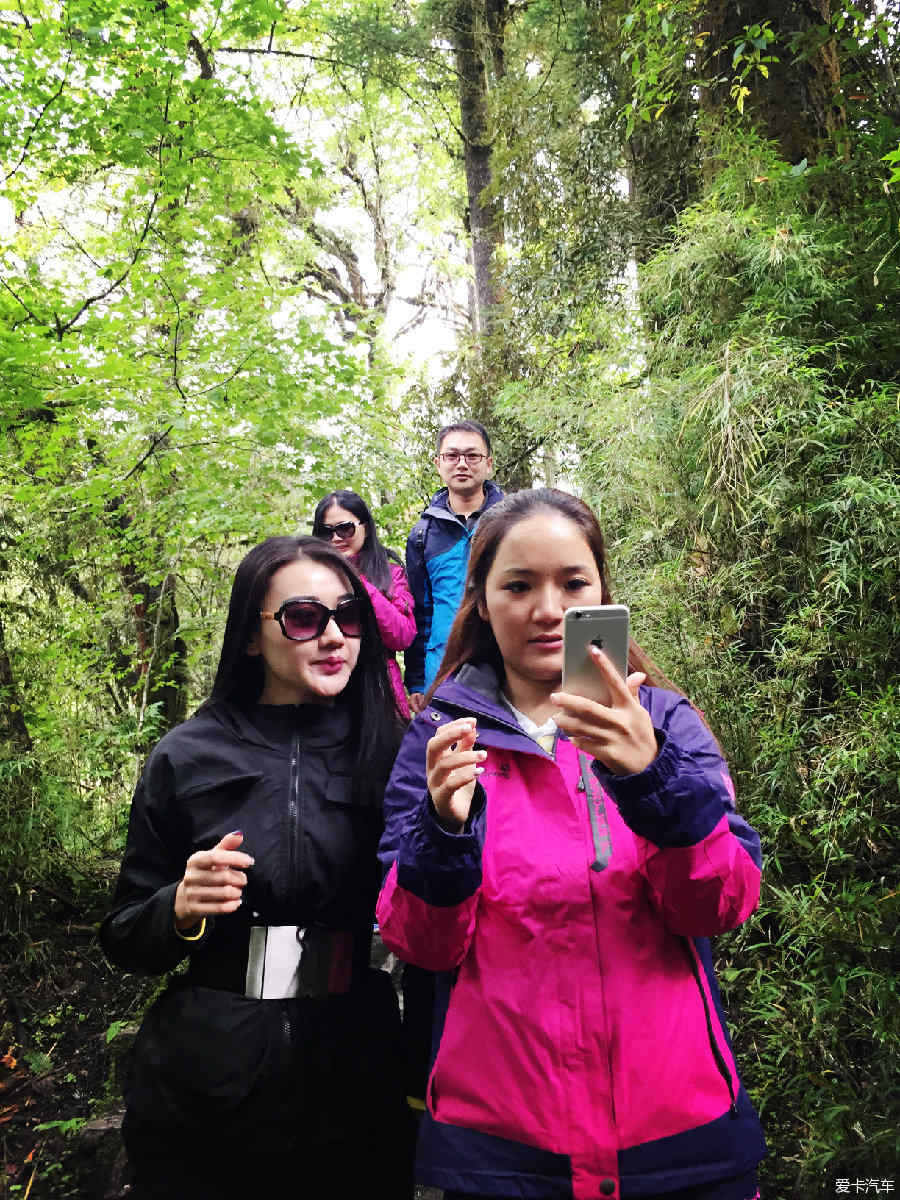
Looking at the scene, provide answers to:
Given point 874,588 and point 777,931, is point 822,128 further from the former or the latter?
point 777,931

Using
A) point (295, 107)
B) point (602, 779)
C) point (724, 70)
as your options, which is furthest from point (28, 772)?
point (295, 107)

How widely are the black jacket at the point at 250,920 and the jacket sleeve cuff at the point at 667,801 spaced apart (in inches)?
31.9

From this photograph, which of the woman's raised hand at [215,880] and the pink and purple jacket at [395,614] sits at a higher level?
the pink and purple jacket at [395,614]

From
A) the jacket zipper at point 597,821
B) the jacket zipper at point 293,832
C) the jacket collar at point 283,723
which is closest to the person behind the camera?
the jacket zipper at point 597,821

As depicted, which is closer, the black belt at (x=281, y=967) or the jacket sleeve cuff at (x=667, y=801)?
the jacket sleeve cuff at (x=667, y=801)

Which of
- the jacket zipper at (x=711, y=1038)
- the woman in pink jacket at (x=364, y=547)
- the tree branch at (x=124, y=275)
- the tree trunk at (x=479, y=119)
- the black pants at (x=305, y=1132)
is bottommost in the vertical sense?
the black pants at (x=305, y=1132)

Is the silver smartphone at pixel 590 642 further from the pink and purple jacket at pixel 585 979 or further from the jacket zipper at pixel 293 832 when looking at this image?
the jacket zipper at pixel 293 832

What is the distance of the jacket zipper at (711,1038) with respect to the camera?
4.22 ft

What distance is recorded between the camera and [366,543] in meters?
4.21

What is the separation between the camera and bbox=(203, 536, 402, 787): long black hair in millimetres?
1907

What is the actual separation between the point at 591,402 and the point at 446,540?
1.61 metres

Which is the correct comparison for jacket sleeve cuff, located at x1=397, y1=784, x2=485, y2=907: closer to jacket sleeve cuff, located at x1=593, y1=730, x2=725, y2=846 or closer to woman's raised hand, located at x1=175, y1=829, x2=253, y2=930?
jacket sleeve cuff, located at x1=593, y1=730, x2=725, y2=846

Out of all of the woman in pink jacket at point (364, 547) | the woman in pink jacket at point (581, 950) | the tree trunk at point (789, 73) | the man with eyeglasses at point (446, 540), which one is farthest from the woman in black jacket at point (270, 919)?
the tree trunk at point (789, 73)

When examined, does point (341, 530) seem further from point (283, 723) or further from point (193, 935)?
point (193, 935)
